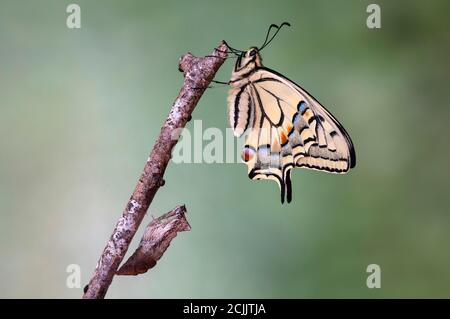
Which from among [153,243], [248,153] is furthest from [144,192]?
[248,153]

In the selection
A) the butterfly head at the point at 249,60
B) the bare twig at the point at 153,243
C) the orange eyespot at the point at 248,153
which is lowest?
the bare twig at the point at 153,243

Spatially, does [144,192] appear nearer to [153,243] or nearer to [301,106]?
[153,243]

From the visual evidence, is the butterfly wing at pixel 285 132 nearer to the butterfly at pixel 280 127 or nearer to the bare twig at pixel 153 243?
the butterfly at pixel 280 127

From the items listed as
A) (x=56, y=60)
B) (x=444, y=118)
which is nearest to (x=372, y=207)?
(x=444, y=118)

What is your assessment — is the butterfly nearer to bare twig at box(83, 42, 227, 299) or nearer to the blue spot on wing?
the blue spot on wing

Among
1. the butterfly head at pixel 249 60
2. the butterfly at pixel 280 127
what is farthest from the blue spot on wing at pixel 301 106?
the butterfly head at pixel 249 60
